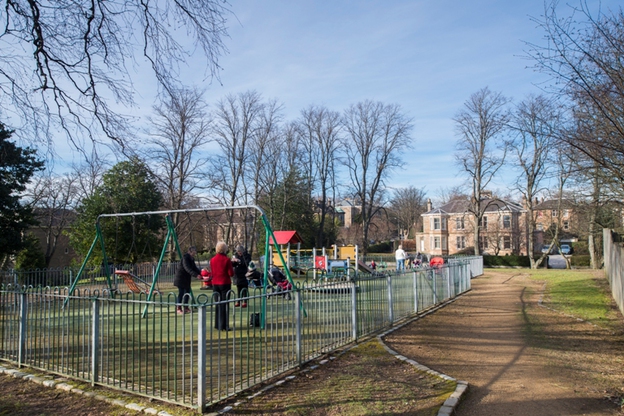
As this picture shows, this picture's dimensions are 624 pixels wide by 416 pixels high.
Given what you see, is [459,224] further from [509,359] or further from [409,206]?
[509,359]

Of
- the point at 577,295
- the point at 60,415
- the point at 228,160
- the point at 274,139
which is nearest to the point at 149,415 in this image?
the point at 60,415

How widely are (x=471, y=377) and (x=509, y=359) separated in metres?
1.42

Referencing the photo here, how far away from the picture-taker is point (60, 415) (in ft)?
16.5

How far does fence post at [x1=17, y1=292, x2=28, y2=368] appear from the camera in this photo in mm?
6918

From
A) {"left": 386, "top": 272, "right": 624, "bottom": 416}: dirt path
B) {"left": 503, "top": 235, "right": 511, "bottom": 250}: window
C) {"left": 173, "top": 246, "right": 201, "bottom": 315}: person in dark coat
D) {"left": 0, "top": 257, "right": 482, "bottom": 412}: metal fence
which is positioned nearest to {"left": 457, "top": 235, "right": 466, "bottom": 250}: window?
{"left": 503, "top": 235, "right": 511, "bottom": 250}: window

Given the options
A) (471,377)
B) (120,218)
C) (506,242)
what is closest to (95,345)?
(471,377)

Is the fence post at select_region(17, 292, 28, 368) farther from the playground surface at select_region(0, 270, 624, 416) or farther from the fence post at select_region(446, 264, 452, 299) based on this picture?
the fence post at select_region(446, 264, 452, 299)

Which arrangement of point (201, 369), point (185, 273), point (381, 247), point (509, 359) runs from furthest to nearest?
point (381, 247), point (185, 273), point (509, 359), point (201, 369)

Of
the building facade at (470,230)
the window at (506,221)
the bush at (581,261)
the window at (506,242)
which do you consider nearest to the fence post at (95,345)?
the bush at (581,261)

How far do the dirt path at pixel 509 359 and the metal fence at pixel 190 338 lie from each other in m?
1.17

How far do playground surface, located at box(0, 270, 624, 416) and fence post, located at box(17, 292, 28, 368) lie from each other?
67 centimetres

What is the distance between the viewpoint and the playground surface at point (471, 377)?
525 centimetres

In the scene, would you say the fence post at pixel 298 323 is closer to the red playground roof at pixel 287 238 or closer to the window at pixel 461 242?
the red playground roof at pixel 287 238

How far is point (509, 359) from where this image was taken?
751 centimetres
